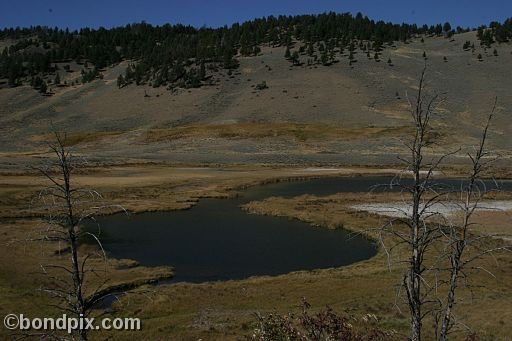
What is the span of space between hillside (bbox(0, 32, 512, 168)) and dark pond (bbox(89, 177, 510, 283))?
5104 centimetres

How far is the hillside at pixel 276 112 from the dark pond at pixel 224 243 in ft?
167

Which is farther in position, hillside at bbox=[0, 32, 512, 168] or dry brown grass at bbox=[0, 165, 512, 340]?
hillside at bbox=[0, 32, 512, 168]

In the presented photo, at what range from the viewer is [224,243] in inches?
1607

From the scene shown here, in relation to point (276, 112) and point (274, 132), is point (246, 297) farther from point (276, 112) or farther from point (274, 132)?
point (276, 112)

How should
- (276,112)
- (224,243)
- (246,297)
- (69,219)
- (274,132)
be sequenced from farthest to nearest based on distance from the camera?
(276,112), (274,132), (224,243), (246,297), (69,219)

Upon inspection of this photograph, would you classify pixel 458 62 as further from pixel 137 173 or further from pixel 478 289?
pixel 478 289

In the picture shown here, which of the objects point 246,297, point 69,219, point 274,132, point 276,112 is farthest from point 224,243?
point 276,112

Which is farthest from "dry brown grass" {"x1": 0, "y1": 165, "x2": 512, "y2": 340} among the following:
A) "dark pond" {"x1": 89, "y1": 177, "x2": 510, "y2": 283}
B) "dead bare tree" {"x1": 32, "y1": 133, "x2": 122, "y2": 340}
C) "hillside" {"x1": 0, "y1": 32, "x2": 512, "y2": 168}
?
"hillside" {"x1": 0, "y1": 32, "x2": 512, "y2": 168}

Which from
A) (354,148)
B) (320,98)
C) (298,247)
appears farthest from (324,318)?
(320,98)

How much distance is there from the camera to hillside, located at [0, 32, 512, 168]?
111438 millimetres

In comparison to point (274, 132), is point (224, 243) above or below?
above

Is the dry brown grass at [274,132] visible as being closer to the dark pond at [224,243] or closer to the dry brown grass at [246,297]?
the dark pond at [224,243]

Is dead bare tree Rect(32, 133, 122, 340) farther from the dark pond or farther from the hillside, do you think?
the hillside

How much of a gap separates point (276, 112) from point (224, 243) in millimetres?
107254
